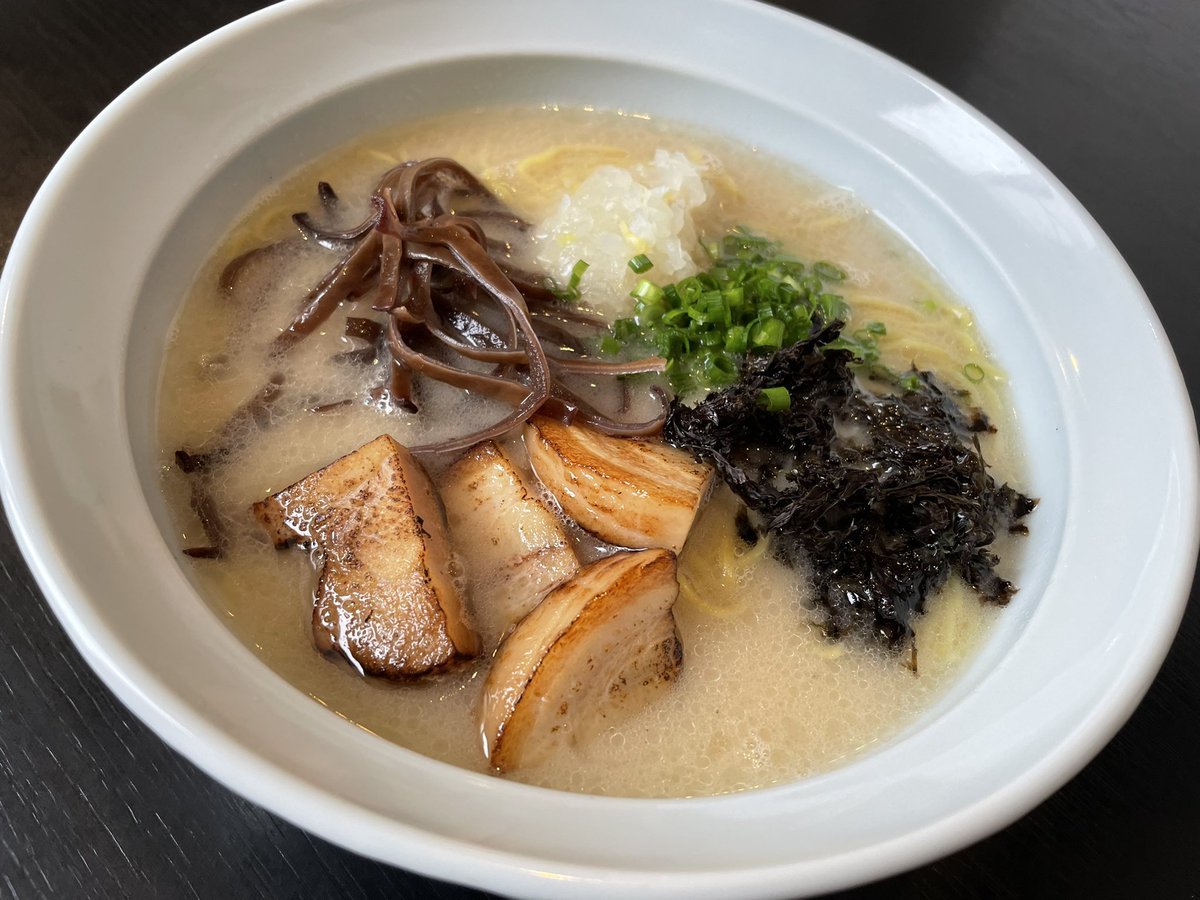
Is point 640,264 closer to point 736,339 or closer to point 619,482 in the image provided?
point 736,339

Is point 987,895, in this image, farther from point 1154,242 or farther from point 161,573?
point 1154,242

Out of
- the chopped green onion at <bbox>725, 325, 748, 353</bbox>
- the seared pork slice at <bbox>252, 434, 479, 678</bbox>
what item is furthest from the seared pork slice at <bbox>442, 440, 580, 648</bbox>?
the chopped green onion at <bbox>725, 325, 748, 353</bbox>

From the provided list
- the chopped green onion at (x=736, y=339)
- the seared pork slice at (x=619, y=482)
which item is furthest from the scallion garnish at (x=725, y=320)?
the seared pork slice at (x=619, y=482)

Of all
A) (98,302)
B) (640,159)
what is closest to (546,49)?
(640,159)

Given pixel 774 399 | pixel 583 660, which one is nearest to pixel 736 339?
pixel 774 399

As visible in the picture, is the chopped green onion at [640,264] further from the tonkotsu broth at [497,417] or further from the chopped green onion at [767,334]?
the tonkotsu broth at [497,417]

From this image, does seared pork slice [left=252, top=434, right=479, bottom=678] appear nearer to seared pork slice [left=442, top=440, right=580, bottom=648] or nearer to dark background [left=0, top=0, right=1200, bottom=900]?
seared pork slice [left=442, top=440, right=580, bottom=648]

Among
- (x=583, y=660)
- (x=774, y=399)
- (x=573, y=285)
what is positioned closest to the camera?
(x=583, y=660)
